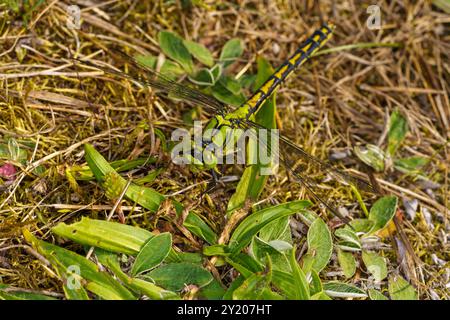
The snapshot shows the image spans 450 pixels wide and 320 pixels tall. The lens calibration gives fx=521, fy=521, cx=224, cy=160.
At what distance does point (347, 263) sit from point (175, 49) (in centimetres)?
136

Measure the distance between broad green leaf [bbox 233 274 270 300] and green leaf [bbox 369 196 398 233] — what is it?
627mm

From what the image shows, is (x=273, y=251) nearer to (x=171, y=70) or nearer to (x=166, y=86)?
(x=166, y=86)

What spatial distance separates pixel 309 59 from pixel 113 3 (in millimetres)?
1115

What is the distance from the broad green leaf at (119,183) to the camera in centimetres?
206

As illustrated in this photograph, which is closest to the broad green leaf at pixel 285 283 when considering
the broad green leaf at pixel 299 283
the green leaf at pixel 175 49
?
the broad green leaf at pixel 299 283

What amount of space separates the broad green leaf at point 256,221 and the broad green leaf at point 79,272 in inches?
17.8

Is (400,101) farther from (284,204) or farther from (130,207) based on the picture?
(130,207)

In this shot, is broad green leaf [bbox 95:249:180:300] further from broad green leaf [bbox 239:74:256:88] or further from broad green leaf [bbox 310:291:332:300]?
broad green leaf [bbox 239:74:256:88]

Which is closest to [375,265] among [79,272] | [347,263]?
[347,263]

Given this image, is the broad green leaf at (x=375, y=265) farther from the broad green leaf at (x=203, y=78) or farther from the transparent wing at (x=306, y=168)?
the broad green leaf at (x=203, y=78)

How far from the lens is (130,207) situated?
2113 mm

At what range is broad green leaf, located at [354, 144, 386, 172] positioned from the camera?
2.52 meters

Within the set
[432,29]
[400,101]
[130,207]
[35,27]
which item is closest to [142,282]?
[130,207]
